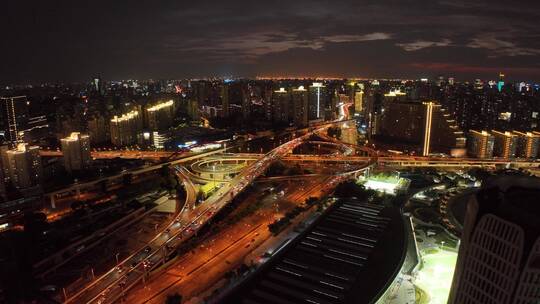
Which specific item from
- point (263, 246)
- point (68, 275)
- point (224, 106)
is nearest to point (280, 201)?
point (263, 246)

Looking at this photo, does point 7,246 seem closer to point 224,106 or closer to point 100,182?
point 100,182

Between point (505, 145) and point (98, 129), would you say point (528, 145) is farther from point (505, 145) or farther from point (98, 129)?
point (98, 129)

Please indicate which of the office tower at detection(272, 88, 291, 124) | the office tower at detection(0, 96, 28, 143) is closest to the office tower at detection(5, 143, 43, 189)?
the office tower at detection(0, 96, 28, 143)

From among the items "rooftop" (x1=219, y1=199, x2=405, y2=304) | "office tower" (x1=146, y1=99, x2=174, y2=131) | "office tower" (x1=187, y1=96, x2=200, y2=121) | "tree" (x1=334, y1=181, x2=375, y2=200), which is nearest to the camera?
"rooftop" (x1=219, y1=199, x2=405, y2=304)

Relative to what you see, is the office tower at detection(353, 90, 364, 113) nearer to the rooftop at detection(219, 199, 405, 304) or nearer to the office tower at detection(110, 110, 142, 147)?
the office tower at detection(110, 110, 142, 147)

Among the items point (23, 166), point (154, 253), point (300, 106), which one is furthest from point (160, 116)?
point (154, 253)
